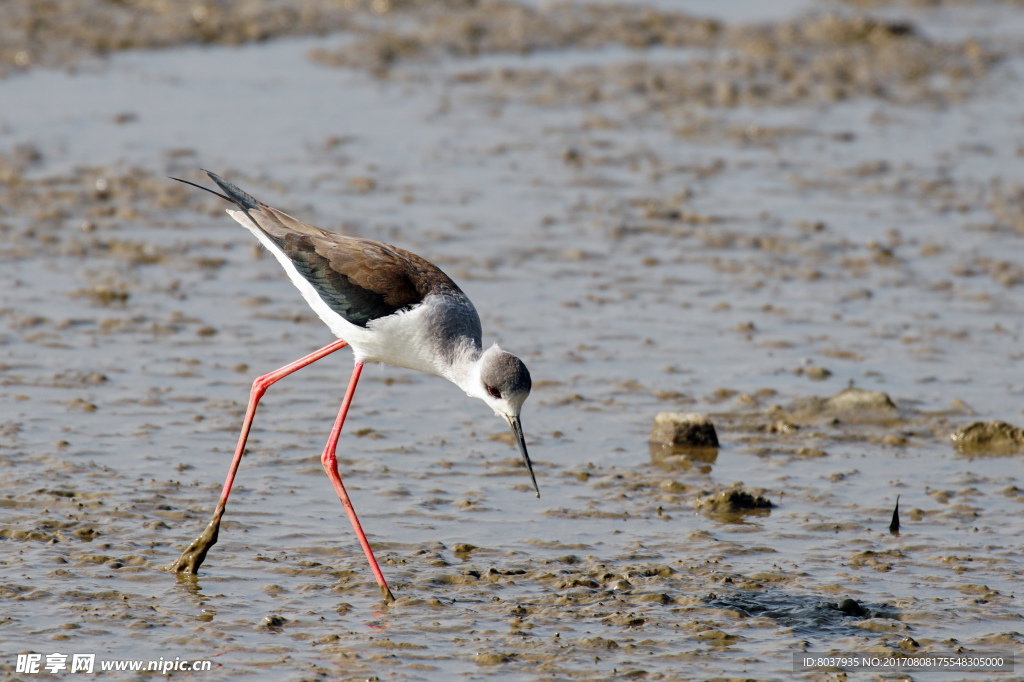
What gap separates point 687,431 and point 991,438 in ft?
5.30

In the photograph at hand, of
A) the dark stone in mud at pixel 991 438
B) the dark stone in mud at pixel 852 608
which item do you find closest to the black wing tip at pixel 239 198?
the dark stone in mud at pixel 852 608

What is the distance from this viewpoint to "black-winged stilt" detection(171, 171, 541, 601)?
5.34 metres

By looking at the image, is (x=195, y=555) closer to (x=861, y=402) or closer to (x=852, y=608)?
(x=852, y=608)

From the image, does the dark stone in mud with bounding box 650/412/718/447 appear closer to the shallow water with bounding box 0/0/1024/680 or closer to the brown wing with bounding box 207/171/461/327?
the shallow water with bounding box 0/0/1024/680

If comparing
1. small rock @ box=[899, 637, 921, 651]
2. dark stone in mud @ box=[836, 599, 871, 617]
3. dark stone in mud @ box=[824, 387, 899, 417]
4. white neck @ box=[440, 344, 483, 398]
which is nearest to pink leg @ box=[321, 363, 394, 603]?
white neck @ box=[440, 344, 483, 398]

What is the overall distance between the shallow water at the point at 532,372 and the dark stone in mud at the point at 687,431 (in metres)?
0.13

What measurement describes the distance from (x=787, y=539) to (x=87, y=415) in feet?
11.7

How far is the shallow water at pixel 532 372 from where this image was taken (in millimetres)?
5172

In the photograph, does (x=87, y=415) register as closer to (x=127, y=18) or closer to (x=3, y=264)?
(x=3, y=264)

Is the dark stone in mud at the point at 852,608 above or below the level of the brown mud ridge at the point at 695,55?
below

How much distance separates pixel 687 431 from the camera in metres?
6.88

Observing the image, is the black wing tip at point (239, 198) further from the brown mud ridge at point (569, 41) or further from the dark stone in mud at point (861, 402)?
the brown mud ridge at point (569, 41)

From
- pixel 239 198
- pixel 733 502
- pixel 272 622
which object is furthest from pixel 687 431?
pixel 272 622

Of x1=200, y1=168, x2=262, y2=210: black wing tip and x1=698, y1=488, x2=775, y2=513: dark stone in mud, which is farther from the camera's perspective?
x1=698, y1=488, x2=775, y2=513: dark stone in mud
